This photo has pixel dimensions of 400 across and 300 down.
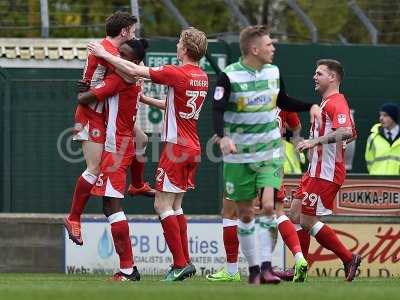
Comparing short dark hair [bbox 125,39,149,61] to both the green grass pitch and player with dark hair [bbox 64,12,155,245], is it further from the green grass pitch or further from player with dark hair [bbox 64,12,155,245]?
the green grass pitch

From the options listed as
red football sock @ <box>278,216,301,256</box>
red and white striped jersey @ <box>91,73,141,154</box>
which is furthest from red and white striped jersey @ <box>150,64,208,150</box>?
red football sock @ <box>278,216,301,256</box>

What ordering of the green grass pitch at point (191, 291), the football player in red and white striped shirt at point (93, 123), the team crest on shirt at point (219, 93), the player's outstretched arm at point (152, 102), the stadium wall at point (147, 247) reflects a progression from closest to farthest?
the green grass pitch at point (191, 291) < the team crest on shirt at point (219, 93) < the football player in red and white striped shirt at point (93, 123) < the player's outstretched arm at point (152, 102) < the stadium wall at point (147, 247)

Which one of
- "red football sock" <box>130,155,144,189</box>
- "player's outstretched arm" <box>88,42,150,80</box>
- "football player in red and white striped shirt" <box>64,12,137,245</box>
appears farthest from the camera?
"red football sock" <box>130,155,144,189</box>

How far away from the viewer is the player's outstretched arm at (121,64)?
44.1 feet

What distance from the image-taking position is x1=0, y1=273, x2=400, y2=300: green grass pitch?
36.3 feet

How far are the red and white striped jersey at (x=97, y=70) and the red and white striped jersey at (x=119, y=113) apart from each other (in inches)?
2.8

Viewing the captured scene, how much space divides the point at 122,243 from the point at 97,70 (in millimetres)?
1660

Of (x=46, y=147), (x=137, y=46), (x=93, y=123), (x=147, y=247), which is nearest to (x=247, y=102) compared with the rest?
(x=137, y=46)

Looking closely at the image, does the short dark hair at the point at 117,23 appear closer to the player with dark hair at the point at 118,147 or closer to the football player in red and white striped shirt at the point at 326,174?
the player with dark hair at the point at 118,147

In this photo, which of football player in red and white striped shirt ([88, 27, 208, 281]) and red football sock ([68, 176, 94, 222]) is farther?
red football sock ([68, 176, 94, 222])

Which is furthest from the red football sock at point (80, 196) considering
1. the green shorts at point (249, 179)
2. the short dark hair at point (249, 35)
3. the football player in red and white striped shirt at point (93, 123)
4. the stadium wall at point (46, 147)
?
the stadium wall at point (46, 147)

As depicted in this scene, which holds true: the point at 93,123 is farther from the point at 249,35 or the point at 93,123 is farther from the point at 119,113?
the point at 249,35

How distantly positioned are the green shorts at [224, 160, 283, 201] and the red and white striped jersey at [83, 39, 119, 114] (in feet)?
6.30

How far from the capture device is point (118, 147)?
1398 centimetres
